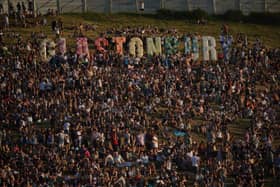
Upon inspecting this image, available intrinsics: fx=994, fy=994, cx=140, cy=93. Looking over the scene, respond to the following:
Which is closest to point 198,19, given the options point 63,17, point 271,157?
point 63,17

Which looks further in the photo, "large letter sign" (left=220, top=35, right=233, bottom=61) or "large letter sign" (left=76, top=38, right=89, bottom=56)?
"large letter sign" (left=220, top=35, right=233, bottom=61)

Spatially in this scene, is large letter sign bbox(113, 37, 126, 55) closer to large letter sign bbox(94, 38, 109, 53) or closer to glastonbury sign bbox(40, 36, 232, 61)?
glastonbury sign bbox(40, 36, 232, 61)

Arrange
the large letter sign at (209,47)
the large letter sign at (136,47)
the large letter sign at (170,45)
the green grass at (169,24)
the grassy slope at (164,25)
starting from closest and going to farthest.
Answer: the large letter sign at (136,47) → the large letter sign at (170,45) → the large letter sign at (209,47) → the grassy slope at (164,25) → the green grass at (169,24)

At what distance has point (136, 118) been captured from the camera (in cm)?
5769

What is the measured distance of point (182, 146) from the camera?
54469mm

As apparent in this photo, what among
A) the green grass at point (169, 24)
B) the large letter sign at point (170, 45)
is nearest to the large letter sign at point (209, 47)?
the large letter sign at point (170, 45)

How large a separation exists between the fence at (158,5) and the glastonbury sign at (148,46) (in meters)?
7.49

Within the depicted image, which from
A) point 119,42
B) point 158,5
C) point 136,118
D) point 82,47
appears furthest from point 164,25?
point 136,118

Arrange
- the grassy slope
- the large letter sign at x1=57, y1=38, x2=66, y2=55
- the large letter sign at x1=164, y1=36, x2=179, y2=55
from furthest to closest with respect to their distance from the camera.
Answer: the grassy slope → the large letter sign at x1=164, y1=36, x2=179, y2=55 → the large letter sign at x1=57, y1=38, x2=66, y2=55

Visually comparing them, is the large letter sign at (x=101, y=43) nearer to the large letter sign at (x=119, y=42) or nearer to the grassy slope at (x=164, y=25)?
the large letter sign at (x=119, y=42)

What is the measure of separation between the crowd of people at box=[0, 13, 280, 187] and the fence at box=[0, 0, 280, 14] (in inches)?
332

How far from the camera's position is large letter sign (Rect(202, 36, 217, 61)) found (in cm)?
6919

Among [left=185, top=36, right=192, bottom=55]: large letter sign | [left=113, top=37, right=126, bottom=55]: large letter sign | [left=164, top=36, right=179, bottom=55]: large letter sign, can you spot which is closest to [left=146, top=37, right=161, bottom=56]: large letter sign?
[left=164, top=36, right=179, bottom=55]: large letter sign

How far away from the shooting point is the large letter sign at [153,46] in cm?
6819
